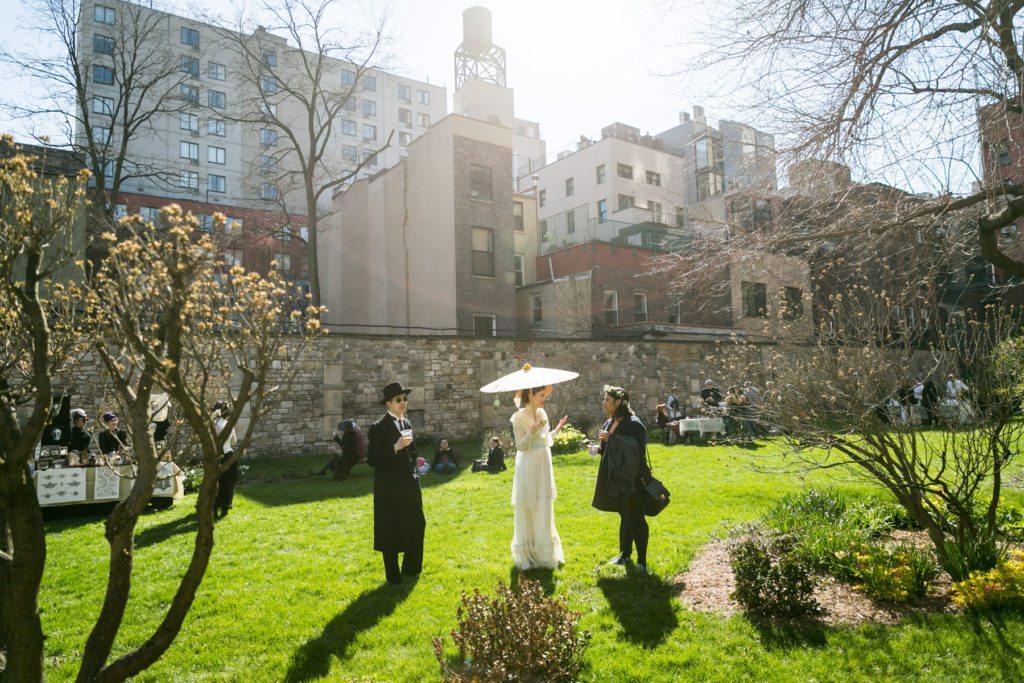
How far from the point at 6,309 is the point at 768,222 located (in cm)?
759

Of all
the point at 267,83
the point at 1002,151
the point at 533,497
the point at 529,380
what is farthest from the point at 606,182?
the point at 533,497

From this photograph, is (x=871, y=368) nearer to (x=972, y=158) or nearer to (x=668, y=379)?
(x=972, y=158)

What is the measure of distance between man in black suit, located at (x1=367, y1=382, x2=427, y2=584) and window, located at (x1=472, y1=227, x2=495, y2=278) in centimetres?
2084

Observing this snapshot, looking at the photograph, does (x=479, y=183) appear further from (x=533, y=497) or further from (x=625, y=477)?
(x=625, y=477)

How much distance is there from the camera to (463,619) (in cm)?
455

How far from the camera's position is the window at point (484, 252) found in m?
27.5

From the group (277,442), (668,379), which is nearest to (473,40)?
(668,379)

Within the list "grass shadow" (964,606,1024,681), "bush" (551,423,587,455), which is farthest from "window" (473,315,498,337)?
"grass shadow" (964,606,1024,681)

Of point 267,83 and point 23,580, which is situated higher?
point 267,83

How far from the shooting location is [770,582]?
217 inches

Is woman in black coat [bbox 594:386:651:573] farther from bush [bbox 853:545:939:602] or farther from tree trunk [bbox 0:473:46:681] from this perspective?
tree trunk [bbox 0:473:46:681]

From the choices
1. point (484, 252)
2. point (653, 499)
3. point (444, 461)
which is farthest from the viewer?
point (484, 252)

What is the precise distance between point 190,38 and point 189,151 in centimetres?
980

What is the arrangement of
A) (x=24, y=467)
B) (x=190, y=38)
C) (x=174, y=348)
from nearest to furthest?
1. (x=174, y=348)
2. (x=24, y=467)
3. (x=190, y=38)
